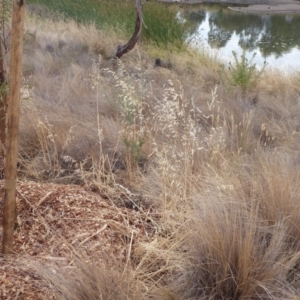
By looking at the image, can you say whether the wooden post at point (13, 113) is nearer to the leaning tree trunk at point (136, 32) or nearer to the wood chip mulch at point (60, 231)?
the wood chip mulch at point (60, 231)

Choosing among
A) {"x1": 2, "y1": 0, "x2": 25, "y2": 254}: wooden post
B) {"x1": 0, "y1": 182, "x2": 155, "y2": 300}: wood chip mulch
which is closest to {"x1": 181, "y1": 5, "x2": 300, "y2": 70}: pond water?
{"x1": 0, "y1": 182, "x2": 155, "y2": 300}: wood chip mulch

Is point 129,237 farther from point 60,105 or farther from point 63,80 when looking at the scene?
point 63,80

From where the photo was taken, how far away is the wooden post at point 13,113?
4.61ft

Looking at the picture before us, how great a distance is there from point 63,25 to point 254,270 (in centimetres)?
729

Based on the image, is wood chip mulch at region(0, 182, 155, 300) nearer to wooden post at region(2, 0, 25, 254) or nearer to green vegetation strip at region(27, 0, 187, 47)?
wooden post at region(2, 0, 25, 254)

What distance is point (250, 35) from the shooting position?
42.6 feet

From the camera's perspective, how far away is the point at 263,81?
5129mm

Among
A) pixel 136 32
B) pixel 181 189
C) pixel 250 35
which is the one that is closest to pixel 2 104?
pixel 181 189

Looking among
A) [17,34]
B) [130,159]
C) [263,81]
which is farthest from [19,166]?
[263,81]

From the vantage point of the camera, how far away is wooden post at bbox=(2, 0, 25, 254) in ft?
4.61

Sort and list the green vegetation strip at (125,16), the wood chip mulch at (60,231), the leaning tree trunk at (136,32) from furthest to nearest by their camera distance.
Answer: the green vegetation strip at (125,16) < the leaning tree trunk at (136,32) < the wood chip mulch at (60,231)

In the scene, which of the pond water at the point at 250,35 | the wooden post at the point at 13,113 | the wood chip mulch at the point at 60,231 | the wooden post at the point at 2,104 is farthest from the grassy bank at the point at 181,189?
the pond water at the point at 250,35

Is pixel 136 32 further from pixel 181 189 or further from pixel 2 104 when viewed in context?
pixel 2 104

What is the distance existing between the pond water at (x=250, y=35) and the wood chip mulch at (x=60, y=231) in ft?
19.3
